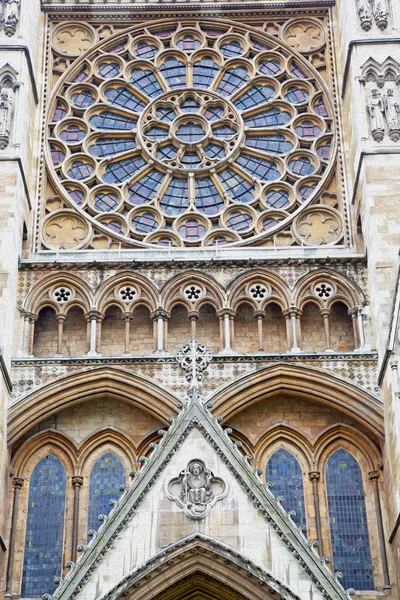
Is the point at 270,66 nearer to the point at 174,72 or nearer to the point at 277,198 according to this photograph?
the point at 174,72

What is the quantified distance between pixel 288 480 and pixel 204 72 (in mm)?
8779

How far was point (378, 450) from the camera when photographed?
21.3 meters

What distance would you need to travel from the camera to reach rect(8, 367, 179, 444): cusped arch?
2119 centimetres

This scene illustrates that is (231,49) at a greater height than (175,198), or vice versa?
(231,49)

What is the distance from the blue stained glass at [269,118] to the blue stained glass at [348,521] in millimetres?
6912

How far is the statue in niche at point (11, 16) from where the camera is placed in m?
24.2

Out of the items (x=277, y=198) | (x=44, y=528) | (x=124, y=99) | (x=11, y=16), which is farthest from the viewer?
(x=124, y=99)

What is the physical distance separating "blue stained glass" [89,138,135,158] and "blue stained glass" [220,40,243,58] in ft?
9.15

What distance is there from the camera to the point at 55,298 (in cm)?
2248

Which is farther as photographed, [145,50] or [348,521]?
[145,50]

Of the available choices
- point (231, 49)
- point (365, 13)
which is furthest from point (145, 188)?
point (365, 13)

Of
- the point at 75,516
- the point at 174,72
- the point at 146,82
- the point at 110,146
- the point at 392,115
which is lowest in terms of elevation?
the point at 75,516

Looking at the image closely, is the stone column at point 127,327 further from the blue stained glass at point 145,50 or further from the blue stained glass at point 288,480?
the blue stained glass at point 145,50

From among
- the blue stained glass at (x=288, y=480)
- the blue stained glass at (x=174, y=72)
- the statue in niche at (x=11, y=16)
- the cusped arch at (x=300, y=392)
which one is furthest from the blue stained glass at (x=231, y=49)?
the blue stained glass at (x=288, y=480)
